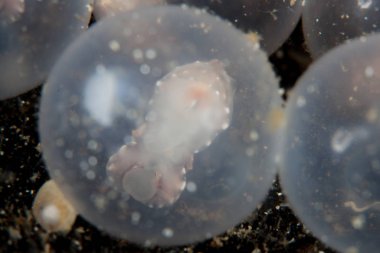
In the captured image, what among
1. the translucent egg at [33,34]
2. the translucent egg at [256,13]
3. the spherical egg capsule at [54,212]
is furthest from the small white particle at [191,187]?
the translucent egg at [33,34]

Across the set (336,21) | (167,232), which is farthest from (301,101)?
(167,232)

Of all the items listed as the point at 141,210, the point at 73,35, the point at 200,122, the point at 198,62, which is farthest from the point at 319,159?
the point at 73,35

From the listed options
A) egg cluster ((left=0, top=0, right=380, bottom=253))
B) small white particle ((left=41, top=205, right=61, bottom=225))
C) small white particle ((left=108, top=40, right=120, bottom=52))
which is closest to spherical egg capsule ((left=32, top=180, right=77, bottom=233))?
small white particle ((left=41, top=205, right=61, bottom=225))

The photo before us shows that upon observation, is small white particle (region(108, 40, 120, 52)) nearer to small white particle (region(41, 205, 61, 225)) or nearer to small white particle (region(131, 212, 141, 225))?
small white particle (region(131, 212, 141, 225))

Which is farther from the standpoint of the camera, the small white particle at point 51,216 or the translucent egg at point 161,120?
the small white particle at point 51,216

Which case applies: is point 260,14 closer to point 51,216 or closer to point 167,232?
point 167,232

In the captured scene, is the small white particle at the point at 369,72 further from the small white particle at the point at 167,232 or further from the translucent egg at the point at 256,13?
the small white particle at the point at 167,232
